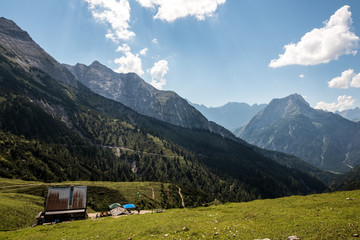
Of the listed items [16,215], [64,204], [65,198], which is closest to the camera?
[16,215]

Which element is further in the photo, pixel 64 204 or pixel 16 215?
pixel 64 204

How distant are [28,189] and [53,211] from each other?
4725 cm

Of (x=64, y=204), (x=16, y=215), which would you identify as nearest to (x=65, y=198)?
(x=64, y=204)

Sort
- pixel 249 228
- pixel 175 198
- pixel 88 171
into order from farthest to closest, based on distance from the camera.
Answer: pixel 88 171, pixel 175 198, pixel 249 228

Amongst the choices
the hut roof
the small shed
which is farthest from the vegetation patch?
the hut roof

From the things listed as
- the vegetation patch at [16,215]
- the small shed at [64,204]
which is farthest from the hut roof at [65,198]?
the vegetation patch at [16,215]

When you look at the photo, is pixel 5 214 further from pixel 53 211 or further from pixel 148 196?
pixel 148 196

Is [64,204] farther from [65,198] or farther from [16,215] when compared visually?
[16,215]

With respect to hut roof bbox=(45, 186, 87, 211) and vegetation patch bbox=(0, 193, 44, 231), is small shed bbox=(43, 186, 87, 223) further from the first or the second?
vegetation patch bbox=(0, 193, 44, 231)

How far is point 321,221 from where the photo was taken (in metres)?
24.4

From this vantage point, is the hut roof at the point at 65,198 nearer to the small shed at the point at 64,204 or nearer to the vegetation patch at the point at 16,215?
the small shed at the point at 64,204

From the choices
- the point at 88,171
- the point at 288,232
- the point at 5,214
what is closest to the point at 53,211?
→ the point at 5,214

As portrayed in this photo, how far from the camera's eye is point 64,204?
63469 millimetres

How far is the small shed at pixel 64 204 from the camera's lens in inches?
2377
